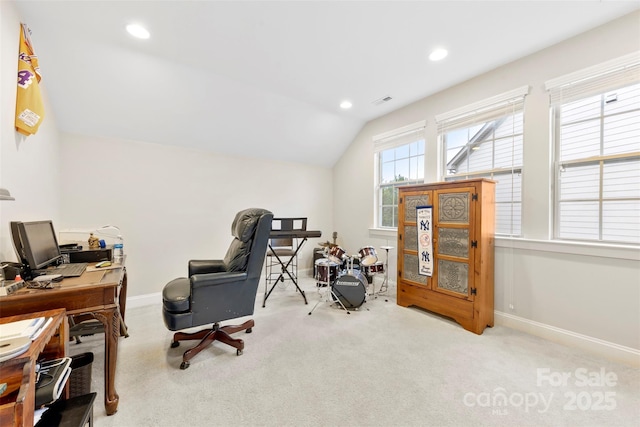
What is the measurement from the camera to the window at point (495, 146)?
2.81 m

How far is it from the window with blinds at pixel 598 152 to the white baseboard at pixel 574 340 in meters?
0.90

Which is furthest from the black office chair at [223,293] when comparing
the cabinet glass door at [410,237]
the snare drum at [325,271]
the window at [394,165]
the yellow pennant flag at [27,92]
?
the window at [394,165]

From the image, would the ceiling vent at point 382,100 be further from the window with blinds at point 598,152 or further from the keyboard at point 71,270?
the keyboard at point 71,270

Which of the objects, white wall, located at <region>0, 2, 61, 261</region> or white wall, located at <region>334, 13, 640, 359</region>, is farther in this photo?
white wall, located at <region>334, 13, 640, 359</region>

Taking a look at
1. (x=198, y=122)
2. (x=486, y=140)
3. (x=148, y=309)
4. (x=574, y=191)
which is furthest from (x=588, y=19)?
(x=148, y=309)

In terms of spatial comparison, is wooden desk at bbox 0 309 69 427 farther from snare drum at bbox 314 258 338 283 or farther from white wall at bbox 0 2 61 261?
snare drum at bbox 314 258 338 283

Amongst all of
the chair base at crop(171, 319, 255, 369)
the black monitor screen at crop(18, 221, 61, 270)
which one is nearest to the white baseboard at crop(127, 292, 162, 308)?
the chair base at crop(171, 319, 255, 369)

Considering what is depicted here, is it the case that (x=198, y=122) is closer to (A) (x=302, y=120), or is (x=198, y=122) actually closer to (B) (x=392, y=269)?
(A) (x=302, y=120)

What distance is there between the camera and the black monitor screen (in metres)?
1.63

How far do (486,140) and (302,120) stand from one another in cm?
257

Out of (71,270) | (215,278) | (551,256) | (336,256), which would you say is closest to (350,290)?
(336,256)

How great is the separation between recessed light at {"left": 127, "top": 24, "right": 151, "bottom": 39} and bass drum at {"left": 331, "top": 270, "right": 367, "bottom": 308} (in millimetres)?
3212

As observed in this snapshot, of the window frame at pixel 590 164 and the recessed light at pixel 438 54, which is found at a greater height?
the recessed light at pixel 438 54

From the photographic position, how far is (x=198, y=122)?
3494 mm
